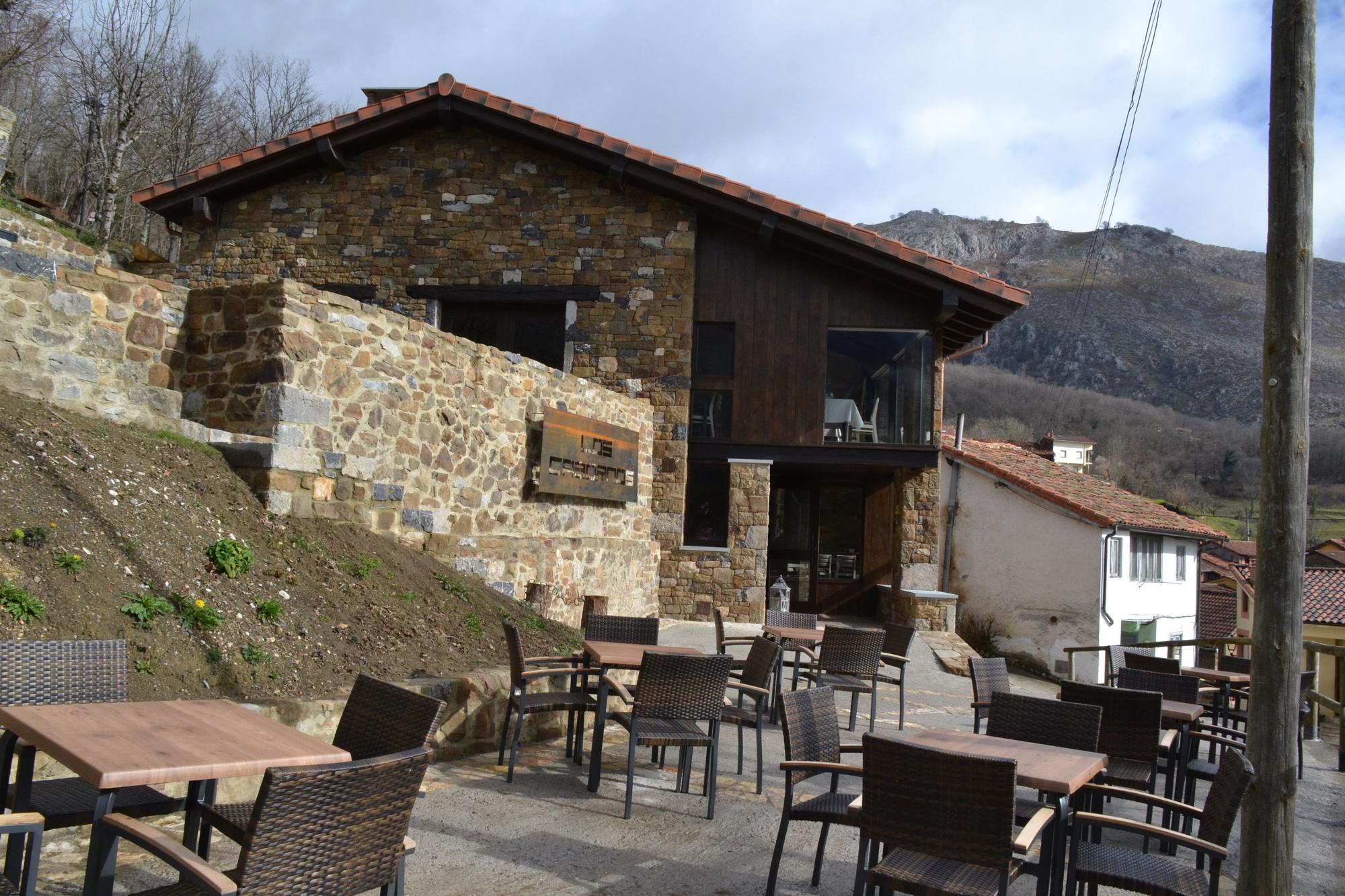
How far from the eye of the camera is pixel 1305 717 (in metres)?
9.05

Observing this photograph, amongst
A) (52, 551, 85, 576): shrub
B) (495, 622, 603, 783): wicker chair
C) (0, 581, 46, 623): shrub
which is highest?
(52, 551, 85, 576): shrub

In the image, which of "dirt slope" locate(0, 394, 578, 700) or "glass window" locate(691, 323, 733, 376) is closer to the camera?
"dirt slope" locate(0, 394, 578, 700)

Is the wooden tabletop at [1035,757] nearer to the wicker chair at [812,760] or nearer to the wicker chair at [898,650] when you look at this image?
the wicker chair at [812,760]

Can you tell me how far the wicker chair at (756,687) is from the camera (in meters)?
5.44

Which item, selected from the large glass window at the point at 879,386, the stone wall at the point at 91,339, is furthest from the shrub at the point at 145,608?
the large glass window at the point at 879,386

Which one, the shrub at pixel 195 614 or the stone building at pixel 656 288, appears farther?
the stone building at pixel 656 288

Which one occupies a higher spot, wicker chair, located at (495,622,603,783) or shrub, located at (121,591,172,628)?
shrub, located at (121,591,172,628)

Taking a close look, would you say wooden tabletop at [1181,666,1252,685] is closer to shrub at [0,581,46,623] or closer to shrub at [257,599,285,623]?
shrub at [257,599,285,623]

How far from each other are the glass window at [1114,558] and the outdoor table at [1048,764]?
16146mm

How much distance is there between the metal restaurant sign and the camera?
10312 mm

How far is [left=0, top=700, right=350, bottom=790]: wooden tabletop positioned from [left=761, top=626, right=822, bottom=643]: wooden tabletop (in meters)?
5.46

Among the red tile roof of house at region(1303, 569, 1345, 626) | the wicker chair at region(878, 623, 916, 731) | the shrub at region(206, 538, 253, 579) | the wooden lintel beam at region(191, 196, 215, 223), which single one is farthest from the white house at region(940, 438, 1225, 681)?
the shrub at region(206, 538, 253, 579)

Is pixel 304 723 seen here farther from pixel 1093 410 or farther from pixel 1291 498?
pixel 1093 410

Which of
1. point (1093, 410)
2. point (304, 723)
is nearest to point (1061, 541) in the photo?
point (304, 723)
